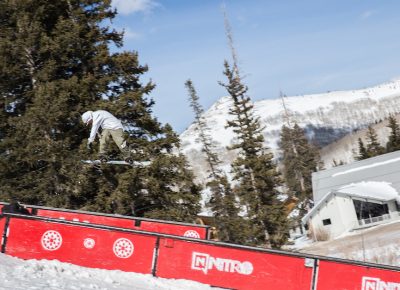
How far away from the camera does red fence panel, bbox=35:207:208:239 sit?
1376 cm

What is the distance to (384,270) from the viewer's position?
10008 mm

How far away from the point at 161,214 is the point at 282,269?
9340mm

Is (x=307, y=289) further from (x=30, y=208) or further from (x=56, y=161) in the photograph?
(x=56, y=161)

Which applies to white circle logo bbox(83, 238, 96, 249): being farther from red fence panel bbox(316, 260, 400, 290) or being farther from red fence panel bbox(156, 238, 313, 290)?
red fence panel bbox(316, 260, 400, 290)

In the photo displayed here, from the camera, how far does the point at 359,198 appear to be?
46.1m

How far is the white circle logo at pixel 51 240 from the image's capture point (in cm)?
1073

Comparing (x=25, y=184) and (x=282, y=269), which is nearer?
(x=282, y=269)

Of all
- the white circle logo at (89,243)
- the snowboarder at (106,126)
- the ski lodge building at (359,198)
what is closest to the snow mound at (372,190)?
the ski lodge building at (359,198)

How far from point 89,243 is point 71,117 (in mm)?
9841

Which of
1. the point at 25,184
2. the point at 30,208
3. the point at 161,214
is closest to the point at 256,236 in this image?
the point at 161,214

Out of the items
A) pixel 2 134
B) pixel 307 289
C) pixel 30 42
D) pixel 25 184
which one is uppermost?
pixel 30 42

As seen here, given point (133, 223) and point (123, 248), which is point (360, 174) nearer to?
point (133, 223)

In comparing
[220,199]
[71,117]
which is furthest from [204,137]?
[71,117]

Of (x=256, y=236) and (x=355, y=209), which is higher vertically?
(x=355, y=209)
